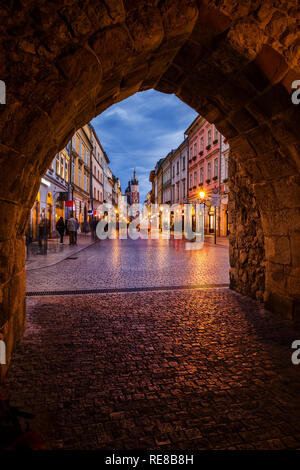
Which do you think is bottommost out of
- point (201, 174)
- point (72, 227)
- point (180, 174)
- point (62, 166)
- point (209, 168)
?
point (72, 227)

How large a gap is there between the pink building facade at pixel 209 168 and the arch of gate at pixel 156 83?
59.8 feet

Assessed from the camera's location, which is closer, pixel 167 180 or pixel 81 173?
pixel 81 173

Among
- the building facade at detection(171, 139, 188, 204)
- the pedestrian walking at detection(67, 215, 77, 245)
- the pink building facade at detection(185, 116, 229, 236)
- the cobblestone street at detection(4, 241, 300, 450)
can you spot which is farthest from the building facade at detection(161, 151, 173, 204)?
the cobblestone street at detection(4, 241, 300, 450)

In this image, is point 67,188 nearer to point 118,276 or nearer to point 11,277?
point 118,276

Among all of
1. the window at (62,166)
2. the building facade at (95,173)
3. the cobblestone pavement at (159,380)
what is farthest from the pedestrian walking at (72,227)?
the building facade at (95,173)

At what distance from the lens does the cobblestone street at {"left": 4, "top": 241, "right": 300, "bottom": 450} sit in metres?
1.76

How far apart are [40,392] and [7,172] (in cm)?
169

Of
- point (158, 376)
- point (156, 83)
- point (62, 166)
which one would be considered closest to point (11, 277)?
point (158, 376)

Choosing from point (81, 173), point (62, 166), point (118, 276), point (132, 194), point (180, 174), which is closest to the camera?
point (118, 276)

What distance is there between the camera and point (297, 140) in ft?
10.7

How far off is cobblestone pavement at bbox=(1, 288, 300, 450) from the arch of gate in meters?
0.53

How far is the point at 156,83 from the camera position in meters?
3.50

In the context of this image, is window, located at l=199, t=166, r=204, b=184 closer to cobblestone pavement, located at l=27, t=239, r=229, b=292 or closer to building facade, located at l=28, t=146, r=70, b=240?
building facade, located at l=28, t=146, r=70, b=240

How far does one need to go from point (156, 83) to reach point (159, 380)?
10.9 feet
